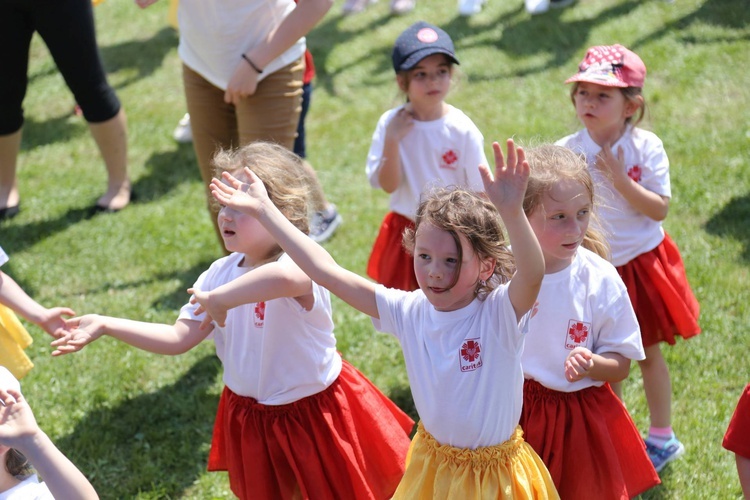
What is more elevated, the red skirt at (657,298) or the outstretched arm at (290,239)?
the outstretched arm at (290,239)

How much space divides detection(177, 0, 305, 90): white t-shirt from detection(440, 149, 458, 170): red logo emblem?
2.77ft

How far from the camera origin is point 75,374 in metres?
4.20

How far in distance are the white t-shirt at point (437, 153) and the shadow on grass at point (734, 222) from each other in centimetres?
185

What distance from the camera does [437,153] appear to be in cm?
377

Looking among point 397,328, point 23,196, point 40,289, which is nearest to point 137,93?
point 23,196

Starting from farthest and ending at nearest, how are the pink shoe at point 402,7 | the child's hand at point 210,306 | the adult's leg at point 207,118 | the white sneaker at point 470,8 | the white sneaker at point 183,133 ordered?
the pink shoe at point 402,7
the white sneaker at point 470,8
the white sneaker at point 183,133
the adult's leg at point 207,118
the child's hand at point 210,306

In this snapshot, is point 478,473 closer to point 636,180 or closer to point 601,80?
point 636,180

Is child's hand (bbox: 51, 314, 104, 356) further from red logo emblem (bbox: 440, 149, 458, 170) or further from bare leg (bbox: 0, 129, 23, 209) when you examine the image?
bare leg (bbox: 0, 129, 23, 209)

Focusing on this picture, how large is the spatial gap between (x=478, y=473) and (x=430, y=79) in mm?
1837

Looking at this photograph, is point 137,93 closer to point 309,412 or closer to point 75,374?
point 75,374

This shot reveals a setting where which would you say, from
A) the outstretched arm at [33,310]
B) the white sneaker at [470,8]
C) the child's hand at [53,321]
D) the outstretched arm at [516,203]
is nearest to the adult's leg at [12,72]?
the outstretched arm at [33,310]

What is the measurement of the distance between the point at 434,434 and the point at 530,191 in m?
0.78

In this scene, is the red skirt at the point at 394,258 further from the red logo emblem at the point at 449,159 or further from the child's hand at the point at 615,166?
the child's hand at the point at 615,166

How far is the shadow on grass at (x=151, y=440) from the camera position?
359 centimetres
